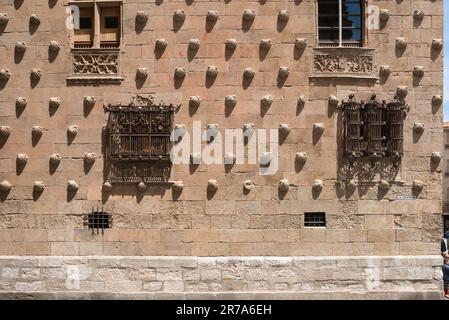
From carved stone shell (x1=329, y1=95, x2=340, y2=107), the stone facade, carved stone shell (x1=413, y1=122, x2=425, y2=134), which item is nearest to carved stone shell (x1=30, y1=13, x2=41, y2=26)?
the stone facade

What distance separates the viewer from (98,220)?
34.7 feet

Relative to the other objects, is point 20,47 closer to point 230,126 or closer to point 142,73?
point 142,73

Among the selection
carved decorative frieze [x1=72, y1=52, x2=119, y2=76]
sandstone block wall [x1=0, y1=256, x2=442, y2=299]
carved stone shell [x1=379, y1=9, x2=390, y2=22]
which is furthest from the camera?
carved decorative frieze [x1=72, y1=52, x2=119, y2=76]

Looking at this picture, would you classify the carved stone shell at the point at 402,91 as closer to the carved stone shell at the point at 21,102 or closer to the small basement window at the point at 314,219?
the small basement window at the point at 314,219

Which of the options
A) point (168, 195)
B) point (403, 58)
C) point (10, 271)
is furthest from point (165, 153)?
point (403, 58)

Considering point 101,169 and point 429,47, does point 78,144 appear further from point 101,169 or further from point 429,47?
point 429,47

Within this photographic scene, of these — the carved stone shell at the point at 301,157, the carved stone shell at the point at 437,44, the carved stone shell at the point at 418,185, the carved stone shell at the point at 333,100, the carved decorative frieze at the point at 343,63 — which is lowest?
the carved stone shell at the point at 418,185

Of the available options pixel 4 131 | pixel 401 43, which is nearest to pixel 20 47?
pixel 4 131

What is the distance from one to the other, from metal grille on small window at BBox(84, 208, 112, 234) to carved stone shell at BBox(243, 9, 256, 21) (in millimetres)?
3972

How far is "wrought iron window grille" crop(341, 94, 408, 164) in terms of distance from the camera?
10414 millimetres

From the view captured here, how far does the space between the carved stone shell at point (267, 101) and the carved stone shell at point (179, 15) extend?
6.23 feet

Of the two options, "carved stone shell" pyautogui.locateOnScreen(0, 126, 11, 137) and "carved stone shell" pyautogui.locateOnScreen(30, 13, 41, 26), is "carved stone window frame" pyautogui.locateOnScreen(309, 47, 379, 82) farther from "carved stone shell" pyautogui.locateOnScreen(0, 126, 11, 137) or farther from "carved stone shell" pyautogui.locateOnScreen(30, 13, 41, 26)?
"carved stone shell" pyautogui.locateOnScreen(0, 126, 11, 137)

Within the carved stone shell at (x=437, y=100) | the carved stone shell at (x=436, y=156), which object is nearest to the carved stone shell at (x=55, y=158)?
the carved stone shell at (x=436, y=156)

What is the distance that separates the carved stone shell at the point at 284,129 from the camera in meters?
10.5
